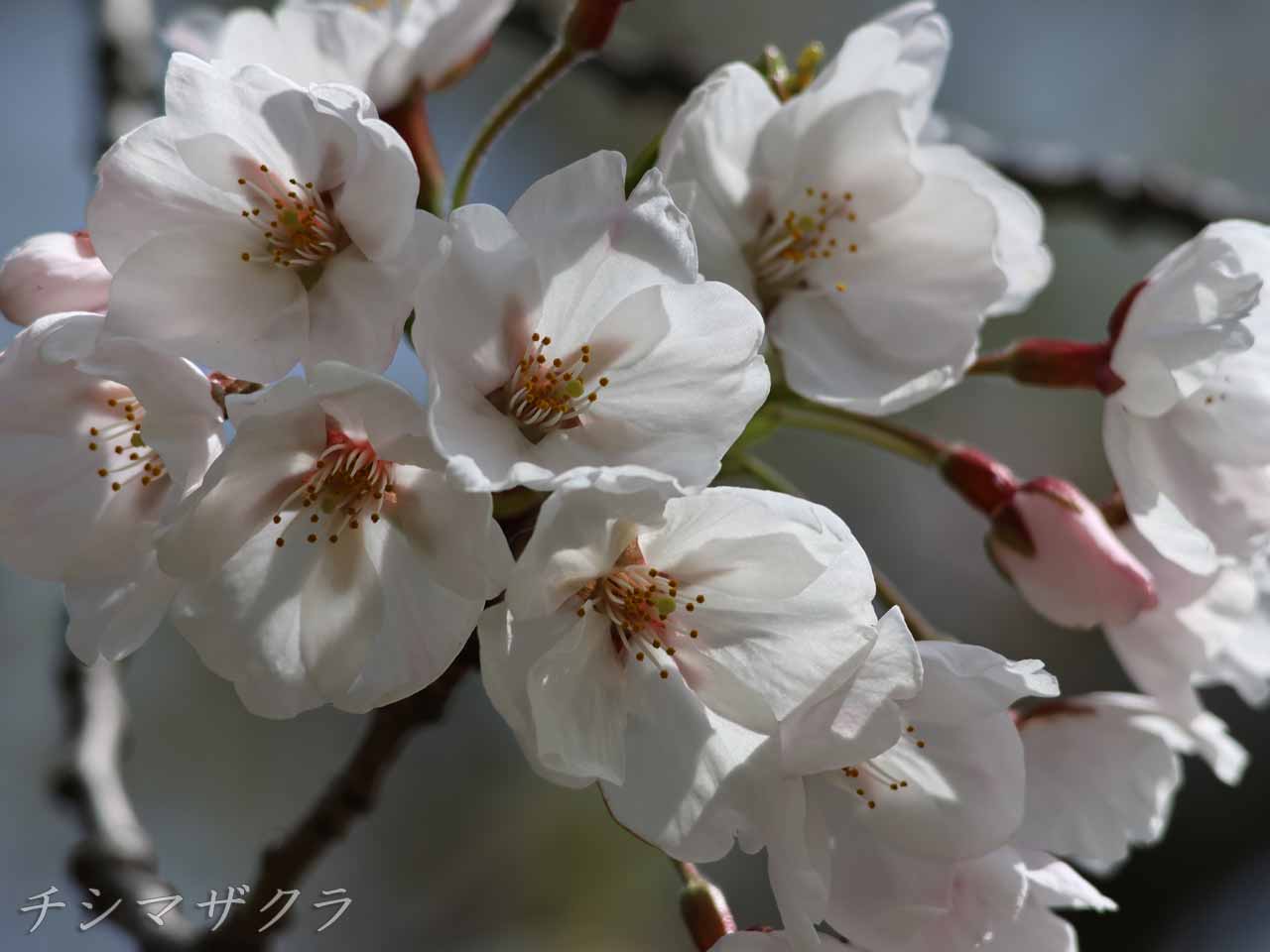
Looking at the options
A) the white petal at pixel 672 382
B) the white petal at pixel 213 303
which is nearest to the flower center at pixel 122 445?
the white petal at pixel 213 303

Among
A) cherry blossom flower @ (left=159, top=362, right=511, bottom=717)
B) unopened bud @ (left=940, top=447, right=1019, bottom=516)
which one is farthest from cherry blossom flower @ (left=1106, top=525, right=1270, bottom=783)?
cherry blossom flower @ (left=159, top=362, right=511, bottom=717)

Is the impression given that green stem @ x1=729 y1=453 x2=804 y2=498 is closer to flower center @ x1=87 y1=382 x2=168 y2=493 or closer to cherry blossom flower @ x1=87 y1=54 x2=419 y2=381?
cherry blossom flower @ x1=87 y1=54 x2=419 y2=381

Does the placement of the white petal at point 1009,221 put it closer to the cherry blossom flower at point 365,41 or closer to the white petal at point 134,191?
the cherry blossom flower at point 365,41

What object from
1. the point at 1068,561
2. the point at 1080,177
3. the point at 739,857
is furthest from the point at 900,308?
the point at 739,857

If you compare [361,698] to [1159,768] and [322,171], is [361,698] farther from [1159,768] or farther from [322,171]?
[1159,768]

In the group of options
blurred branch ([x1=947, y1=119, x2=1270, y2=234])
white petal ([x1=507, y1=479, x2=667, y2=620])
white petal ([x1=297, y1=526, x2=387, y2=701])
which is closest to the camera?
white petal ([x1=507, y1=479, x2=667, y2=620])
